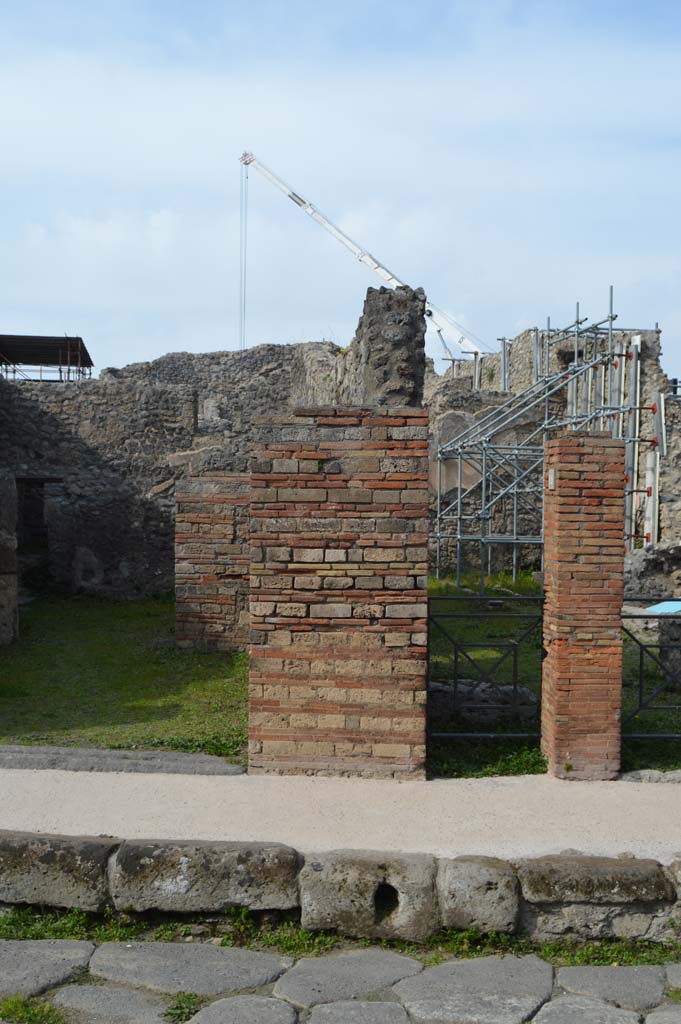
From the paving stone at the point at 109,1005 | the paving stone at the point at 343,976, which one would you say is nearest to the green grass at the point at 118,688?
the paving stone at the point at 343,976

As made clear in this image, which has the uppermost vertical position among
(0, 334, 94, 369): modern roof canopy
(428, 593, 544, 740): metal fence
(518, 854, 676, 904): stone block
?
(0, 334, 94, 369): modern roof canopy

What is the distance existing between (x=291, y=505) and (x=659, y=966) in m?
3.19

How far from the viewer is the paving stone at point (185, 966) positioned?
4.09m

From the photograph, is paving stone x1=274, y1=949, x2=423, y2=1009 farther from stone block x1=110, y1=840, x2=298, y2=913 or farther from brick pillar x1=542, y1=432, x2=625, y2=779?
brick pillar x1=542, y1=432, x2=625, y2=779

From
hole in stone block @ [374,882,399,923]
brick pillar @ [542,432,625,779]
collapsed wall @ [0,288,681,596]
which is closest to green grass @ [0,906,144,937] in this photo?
hole in stone block @ [374,882,399,923]

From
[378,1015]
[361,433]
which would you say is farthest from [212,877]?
[361,433]

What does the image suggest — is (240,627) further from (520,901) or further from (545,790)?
(520,901)

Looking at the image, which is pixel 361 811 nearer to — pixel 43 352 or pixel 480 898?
pixel 480 898

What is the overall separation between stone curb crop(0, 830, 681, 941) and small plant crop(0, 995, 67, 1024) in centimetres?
77

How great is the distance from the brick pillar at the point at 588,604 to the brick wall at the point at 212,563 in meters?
4.94

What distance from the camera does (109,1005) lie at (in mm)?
3922

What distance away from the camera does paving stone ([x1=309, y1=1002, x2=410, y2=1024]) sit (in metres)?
3.79

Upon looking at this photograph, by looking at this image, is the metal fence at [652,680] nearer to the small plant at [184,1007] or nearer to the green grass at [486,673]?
the green grass at [486,673]

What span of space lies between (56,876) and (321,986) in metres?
1.43
